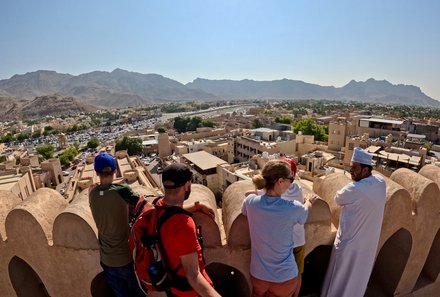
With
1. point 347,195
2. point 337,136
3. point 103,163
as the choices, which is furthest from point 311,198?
point 337,136

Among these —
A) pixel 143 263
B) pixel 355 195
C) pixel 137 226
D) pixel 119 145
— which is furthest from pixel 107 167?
pixel 119 145

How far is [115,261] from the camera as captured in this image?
111 inches

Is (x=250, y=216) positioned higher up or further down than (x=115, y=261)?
higher up

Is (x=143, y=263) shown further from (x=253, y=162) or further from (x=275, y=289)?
(x=253, y=162)

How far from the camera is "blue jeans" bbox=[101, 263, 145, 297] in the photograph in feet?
9.46

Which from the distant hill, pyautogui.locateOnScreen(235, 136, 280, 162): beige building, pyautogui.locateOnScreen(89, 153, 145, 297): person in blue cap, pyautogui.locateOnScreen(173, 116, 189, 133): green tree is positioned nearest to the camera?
pyautogui.locateOnScreen(89, 153, 145, 297): person in blue cap

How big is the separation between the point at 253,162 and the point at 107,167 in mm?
20123

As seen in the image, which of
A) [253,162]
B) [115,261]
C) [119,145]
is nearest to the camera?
[115,261]

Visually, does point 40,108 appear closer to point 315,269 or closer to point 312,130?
point 312,130

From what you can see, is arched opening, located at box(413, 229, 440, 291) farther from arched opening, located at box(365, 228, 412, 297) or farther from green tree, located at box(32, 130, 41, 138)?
green tree, located at box(32, 130, 41, 138)

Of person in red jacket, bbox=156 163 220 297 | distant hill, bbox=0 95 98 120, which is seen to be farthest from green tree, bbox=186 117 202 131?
distant hill, bbox=0 95 98 120

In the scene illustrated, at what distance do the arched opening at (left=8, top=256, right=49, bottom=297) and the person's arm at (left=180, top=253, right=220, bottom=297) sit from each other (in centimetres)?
326

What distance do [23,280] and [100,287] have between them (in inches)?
45.4

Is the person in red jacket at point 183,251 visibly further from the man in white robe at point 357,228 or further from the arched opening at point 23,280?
the arched opening at point 23,280
